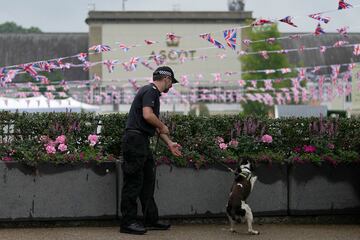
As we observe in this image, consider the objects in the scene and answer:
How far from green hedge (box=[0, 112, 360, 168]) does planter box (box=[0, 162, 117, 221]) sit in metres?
0.14

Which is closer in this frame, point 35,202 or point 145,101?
point 145,101

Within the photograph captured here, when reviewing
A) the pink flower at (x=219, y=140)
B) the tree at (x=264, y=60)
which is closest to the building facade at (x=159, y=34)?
the tree at (x=264, y=60)

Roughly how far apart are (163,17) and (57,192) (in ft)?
232

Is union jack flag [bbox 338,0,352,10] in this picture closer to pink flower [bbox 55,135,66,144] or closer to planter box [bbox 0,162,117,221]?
planter box [bbox 0,162,117,221]

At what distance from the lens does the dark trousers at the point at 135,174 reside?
24.5 ft

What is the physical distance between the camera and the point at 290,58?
7919cm

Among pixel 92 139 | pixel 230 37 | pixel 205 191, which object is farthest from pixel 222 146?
pixel 230 37

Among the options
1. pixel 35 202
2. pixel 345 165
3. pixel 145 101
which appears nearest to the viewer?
pixel 145 101

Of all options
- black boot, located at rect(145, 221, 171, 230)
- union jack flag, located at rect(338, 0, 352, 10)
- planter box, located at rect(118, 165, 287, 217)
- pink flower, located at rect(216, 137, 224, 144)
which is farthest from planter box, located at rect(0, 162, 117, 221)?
union jack flag, located at rect(338, 0, 352, 10)

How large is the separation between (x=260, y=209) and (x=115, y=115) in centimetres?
209

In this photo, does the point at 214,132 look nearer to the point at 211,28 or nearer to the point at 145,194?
the point at 145,194

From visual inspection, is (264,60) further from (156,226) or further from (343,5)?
(156,226)

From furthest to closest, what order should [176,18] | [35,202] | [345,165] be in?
[176,18] < [345,165] < [35,202]

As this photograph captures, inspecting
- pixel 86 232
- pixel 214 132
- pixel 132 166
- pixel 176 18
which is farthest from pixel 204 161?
pixel 176 18
